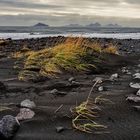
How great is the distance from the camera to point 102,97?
550 cm

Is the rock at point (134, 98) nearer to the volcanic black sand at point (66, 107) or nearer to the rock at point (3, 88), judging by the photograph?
the volcanic black sand at point (66, 107)

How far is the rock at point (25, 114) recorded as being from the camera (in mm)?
4641

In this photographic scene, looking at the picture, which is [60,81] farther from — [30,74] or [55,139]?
[55,139]

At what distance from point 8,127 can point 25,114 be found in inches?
24.5

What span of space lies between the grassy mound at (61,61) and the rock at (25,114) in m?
2.49

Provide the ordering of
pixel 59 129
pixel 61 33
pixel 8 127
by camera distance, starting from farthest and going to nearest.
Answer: pixel 61 33 → pixel 59 129 → pixel 8 127

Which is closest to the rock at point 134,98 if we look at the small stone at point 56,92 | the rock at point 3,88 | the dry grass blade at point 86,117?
the dry grass blade at point 86,117

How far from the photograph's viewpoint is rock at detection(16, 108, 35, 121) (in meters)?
4.64

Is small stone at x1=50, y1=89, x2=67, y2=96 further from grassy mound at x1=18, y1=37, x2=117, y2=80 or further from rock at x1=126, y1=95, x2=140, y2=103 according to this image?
grassy mound at x1=18, y1=37, x2=117, y2=80

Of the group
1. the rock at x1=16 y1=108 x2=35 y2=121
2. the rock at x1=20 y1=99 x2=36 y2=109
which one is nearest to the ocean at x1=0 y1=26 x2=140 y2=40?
the rock at x1=20 y1=99 x2=36 y2=109

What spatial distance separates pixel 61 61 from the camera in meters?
8.61

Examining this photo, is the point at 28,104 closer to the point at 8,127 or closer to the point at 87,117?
the point at 87,117

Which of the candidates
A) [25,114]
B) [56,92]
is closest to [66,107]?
[25,114]

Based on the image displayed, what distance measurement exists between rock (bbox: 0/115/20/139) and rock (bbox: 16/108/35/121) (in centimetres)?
35
